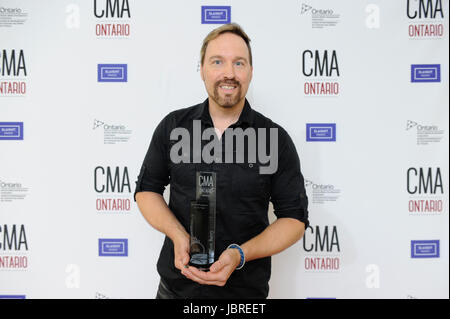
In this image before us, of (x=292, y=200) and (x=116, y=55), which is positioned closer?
(x=292, y=200)

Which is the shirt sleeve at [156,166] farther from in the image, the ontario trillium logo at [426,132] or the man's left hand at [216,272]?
the ontario trillium logo at [426,132]

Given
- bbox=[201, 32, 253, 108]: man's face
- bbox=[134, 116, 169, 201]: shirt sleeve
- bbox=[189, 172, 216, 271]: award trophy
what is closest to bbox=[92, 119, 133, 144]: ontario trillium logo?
bbox=[134, 116, 169, 201]: shirt sleeve

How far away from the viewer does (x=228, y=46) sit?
1.26m

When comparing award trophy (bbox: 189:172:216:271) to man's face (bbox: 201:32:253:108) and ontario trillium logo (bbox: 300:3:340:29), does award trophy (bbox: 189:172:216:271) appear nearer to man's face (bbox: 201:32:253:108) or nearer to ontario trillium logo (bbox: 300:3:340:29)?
man's face (bbox: 201:32:253:108)

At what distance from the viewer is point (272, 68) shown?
1.67 metres

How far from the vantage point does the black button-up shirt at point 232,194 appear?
1.26 meters

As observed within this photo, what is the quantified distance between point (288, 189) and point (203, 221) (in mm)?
359

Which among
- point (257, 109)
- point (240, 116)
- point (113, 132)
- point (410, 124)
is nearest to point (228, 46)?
point (240, 116)

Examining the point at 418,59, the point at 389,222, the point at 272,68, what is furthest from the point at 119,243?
the point at 418,59

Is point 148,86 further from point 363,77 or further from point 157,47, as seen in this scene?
point 363,77

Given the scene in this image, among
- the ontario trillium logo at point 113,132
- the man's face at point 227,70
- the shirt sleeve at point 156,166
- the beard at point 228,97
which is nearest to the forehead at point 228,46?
the man's face at point 227,70

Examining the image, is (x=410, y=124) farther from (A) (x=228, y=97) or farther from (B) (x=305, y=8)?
(A) (x=228, y=97)

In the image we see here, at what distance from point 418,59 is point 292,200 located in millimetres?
1011

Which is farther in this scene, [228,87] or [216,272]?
[228,87]
